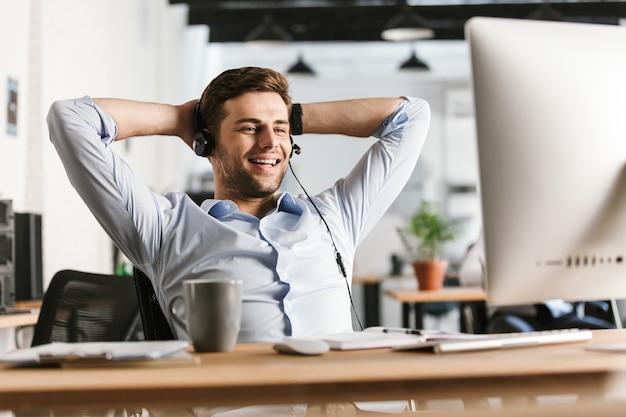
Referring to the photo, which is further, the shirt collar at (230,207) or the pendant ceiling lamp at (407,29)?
the pendant ceiling lamp at (407,29)

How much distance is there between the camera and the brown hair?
1.98 meters

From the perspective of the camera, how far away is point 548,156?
1193mm

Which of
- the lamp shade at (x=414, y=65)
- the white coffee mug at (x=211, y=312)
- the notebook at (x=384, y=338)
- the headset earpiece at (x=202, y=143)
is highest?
the lamp shade at (x=414, y=65)

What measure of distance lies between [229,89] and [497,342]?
101cm

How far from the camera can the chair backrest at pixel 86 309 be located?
79.4 inches

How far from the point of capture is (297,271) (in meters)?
1.79

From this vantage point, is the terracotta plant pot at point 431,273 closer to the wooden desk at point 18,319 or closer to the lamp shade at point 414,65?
the wooden desk at point 18,319

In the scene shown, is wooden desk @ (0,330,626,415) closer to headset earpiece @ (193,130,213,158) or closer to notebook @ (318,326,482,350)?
notebook @ (318,326,482,350)

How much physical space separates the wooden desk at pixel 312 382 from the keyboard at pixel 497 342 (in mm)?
91

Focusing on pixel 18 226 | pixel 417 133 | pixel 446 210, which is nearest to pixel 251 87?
pixel 417 133

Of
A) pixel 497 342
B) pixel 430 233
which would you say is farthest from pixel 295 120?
pixel 430 233

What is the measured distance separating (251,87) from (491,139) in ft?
2.99

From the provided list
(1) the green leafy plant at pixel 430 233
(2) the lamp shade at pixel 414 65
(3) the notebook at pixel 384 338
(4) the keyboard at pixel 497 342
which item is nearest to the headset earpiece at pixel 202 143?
(3) the notebook at pixel 384 338

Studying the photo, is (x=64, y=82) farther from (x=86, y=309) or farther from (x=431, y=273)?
(x=86, y=309)
